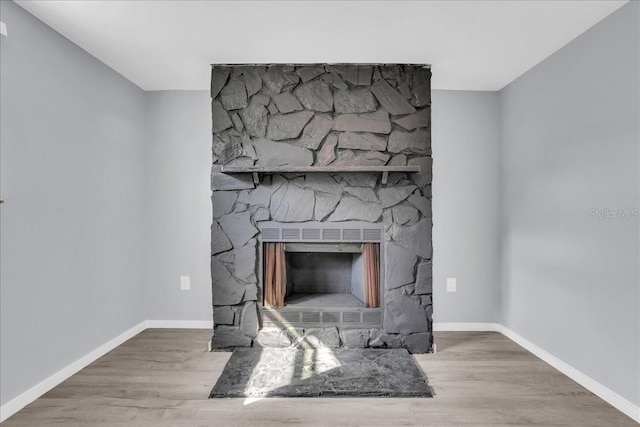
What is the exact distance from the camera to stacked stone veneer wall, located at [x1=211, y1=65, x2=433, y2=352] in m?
2.87

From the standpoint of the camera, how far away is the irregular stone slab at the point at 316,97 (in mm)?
2871

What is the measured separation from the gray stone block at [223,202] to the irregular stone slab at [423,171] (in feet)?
4.66

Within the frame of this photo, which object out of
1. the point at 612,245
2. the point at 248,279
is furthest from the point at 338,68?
the point at 612,245

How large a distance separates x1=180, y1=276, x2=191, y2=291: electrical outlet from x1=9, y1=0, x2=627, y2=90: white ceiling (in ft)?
5.97

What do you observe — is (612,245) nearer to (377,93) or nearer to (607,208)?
(607,208)

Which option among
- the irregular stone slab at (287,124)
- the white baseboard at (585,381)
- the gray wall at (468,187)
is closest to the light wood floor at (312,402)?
the white baseboard at (585,381)

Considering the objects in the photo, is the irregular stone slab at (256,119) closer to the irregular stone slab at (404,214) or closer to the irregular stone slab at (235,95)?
the irregular stone slab at (235,95)

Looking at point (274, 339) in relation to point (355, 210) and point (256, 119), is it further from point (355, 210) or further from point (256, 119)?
point (256, 119)

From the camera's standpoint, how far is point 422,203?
2.88 metres

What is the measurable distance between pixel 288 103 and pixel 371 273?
4.91ft

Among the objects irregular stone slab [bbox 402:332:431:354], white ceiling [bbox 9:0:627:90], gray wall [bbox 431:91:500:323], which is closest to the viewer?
white ceiling [bbox 9:0:627:90]

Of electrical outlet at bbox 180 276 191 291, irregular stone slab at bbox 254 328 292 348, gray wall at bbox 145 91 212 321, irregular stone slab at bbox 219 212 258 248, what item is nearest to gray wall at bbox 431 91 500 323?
irregular stone slab at bbox 254 328 292 348

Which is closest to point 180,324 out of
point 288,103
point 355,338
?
point 355,338

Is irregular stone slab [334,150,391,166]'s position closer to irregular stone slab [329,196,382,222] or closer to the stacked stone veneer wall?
the stacked stone veneer wall
